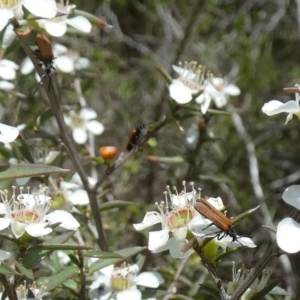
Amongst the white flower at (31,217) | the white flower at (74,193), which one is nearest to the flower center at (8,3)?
the white flower at (31,217)

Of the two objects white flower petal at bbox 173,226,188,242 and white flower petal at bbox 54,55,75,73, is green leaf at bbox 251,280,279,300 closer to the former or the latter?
white flower petal at bbox 173,226,188,242

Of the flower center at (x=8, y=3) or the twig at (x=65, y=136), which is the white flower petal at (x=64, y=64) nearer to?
the twig at (x=65, y=136)

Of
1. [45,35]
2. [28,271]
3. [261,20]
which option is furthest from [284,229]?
[261,20]

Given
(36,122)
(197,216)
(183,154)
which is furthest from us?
(183,154)

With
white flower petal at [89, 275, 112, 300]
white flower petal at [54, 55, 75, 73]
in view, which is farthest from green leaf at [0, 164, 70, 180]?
white flower petal at [54, 55, 75, 73]

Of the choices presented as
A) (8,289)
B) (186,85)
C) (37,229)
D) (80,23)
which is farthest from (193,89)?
(8,289)

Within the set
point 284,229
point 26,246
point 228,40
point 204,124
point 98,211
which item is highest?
point 228,40

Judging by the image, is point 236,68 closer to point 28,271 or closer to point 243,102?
point 243,102
